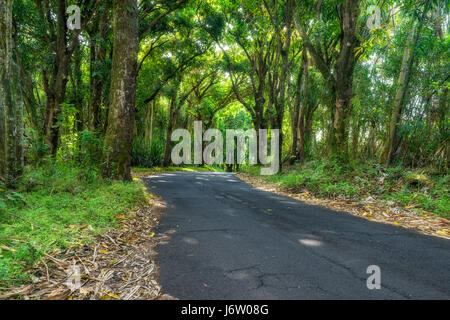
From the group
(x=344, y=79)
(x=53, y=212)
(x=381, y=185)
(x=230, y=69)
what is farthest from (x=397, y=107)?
(x=230, y=69)

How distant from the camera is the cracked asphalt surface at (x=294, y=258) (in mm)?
2488

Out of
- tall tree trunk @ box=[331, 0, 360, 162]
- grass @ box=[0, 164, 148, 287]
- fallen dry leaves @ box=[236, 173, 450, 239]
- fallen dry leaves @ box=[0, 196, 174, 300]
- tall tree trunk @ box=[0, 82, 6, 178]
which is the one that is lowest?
fallen dry leaves @ box=[236, 173, 450, 239]

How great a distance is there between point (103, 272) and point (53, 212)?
195 centimetres

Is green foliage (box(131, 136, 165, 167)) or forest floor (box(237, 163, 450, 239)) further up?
green foliage (box(131, 136, 165, 167))

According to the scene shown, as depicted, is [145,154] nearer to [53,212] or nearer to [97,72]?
[97,72]

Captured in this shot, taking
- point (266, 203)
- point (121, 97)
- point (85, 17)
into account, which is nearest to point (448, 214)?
point (266, 203)

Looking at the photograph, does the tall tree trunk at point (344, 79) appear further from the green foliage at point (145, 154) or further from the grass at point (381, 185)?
the green foliage at point (145, 154)

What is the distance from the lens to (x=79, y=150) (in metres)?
6.79

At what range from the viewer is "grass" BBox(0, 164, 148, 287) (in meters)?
2.77

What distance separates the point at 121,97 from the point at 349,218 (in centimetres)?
639

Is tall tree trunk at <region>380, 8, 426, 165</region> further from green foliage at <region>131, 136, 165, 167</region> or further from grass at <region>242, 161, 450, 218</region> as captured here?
green foliage at <region>131, 136, 165, 167</region>

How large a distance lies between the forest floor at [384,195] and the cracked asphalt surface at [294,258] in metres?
0.84

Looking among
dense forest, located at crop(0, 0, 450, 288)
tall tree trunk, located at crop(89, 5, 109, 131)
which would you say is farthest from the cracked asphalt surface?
tall tree trunk, located at crop(89, 5, 109, 131)

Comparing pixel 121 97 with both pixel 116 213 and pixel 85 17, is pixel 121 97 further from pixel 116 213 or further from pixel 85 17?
pixel 85 17
